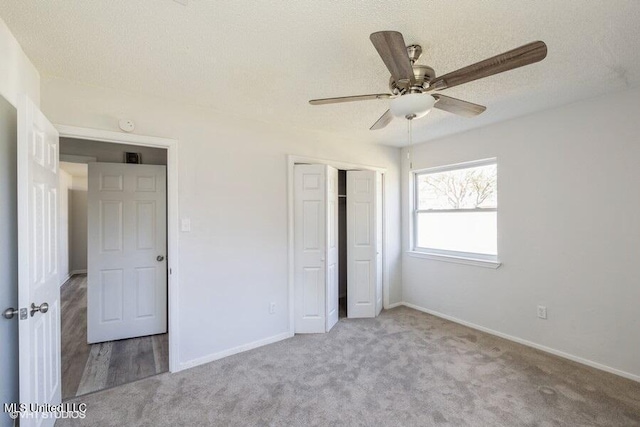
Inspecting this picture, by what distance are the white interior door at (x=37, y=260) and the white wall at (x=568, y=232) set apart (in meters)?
3.90

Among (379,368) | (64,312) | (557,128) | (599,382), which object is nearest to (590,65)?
(557,128)

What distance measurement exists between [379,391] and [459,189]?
2.66 m

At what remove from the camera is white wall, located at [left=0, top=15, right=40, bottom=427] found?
4.81 ft

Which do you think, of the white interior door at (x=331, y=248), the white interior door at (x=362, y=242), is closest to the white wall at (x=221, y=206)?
the white interior door at (x=331, y=248)

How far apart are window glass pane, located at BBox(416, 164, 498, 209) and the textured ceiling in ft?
3.59

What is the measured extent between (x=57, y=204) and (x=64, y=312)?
9.76 feet

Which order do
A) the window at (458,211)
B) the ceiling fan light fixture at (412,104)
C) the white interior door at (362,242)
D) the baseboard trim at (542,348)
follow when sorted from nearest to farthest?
the ceiling fan light fixture at (412,104) < the baseboard trim at (542,348) < the window at (458,211) < the white interior door at (362,242)

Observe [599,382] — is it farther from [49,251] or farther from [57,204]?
[57,204]

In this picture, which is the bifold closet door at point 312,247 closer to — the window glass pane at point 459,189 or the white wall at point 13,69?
the window glass pane at point 459,189

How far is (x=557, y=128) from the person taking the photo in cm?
280

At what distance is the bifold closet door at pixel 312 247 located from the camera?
334 cm

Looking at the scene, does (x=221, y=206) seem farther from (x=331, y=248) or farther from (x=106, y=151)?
(x=106, y=151)

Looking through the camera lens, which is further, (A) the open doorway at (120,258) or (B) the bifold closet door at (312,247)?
(B) the bifold closet door at (312,247)

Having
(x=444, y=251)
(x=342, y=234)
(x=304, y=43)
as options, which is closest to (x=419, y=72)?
(x=304, y=43)
